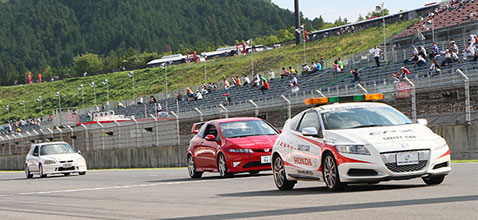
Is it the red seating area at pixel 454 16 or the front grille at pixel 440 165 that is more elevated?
the red seating area at pixel 454 16

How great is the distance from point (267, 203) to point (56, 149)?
21.9 metres

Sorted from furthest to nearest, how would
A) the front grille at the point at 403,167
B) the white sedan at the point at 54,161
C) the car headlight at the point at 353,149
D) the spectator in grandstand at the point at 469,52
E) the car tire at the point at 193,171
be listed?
the spectator in grandstand at the point at 469,52 → the white sedan at the point at 54,161 → the car tire at the point at 193,171 → the car headlight at the point at 353,149 → the front grille at the point at 403,167

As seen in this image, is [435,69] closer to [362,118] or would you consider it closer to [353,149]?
[362,118]

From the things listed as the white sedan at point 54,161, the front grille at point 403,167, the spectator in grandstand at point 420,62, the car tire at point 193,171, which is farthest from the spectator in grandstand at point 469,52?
the front grille at point 403,167

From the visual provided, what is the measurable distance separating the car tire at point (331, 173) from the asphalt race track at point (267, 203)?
0.18 metres

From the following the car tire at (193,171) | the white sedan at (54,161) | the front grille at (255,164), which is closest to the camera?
the front grille at (255,164)

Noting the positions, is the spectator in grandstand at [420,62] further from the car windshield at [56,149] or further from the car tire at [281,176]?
the car tire at [281,176]

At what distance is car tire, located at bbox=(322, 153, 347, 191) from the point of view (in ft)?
43.0

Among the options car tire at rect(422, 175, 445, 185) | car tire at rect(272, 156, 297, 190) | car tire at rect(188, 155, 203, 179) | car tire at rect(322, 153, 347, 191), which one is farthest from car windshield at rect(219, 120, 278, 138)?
car tire at rect(422, 175, 445, 185)

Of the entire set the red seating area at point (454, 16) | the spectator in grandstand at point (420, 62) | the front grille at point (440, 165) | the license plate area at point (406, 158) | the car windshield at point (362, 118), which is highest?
the red seating area at point (454, 16)

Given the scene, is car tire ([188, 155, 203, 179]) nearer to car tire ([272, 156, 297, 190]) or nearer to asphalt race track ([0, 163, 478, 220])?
asphalt race track ([0, 163, 478, 220])

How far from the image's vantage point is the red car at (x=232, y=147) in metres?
20.3

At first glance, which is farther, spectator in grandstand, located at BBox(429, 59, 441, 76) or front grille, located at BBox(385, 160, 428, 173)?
spectator in grandstand, located at BBox(429, 59, 441, 76)

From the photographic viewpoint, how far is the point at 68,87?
15500cm
